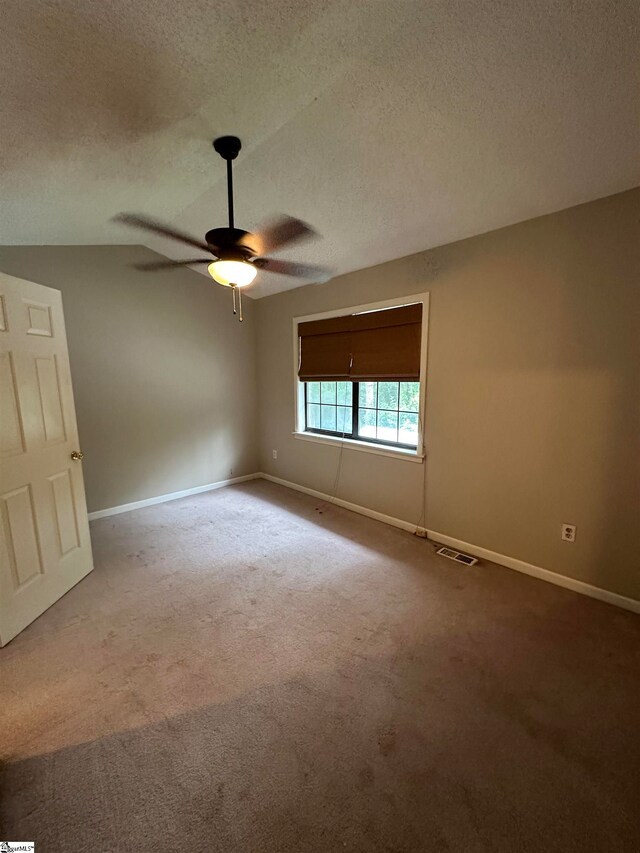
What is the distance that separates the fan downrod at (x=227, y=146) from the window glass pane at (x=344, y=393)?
2.23 m

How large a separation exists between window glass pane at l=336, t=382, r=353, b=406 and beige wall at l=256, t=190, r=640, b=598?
964mm

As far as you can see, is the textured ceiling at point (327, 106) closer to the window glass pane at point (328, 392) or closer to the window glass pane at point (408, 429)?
the window glass pane at point (408, 429)

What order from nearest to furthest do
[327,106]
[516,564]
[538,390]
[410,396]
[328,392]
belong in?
[327,106]
[538,390]
[516,564]
[410,396]
[328,392]

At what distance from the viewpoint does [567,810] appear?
3.84ft

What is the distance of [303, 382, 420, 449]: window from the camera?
3270 millimetres

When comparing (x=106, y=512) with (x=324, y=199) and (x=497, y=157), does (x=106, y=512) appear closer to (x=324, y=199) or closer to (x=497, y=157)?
(x=324, y=199)

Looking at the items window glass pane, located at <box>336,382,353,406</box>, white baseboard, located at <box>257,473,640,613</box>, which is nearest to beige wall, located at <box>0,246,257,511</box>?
window glass pane, located at <box>336,382,353,406</box>

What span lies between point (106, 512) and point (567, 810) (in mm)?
3993

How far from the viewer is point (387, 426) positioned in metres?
3.48

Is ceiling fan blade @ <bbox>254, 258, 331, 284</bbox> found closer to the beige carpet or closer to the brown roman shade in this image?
the brown roman shade

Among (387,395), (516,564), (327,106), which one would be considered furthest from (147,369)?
(516,564)

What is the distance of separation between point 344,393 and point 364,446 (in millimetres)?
674

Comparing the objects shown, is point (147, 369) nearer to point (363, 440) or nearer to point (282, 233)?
point (282, 233)

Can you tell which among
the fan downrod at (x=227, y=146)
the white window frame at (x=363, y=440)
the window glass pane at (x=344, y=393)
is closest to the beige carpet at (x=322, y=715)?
the white window frame at (x=363, y=440)
